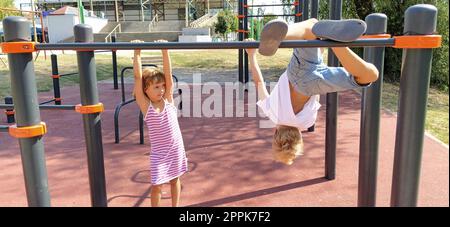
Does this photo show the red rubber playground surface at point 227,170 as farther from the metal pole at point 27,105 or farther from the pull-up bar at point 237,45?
the pull-up bar at point 237,45

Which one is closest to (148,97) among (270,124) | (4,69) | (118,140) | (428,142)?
(118,140)

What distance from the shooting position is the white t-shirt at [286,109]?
2383 mm

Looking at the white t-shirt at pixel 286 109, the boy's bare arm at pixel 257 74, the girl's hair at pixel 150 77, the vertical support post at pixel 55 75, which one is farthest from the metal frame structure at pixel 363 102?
the vertical support post at pixel 55 75

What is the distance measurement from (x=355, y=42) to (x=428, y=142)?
3.50 metres

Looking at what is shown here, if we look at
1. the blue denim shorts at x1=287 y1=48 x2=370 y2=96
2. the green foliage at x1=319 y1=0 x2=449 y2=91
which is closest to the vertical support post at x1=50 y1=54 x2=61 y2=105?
the blue denim shorts at x1=287 y1=48 x2=370 y2=96

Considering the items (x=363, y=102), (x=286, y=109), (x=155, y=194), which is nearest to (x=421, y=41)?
(x=286, y=109)

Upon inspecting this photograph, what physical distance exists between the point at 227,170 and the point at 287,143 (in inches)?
56.4

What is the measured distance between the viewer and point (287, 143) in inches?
96.3

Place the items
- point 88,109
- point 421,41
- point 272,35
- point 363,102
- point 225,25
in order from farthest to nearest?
point 225,25, point 363,102, point 88,109, point 272,35, point 421,41

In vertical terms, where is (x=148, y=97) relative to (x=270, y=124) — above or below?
above

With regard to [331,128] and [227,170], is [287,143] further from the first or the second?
[227,170]

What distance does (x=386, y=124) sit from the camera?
533 centimetres
